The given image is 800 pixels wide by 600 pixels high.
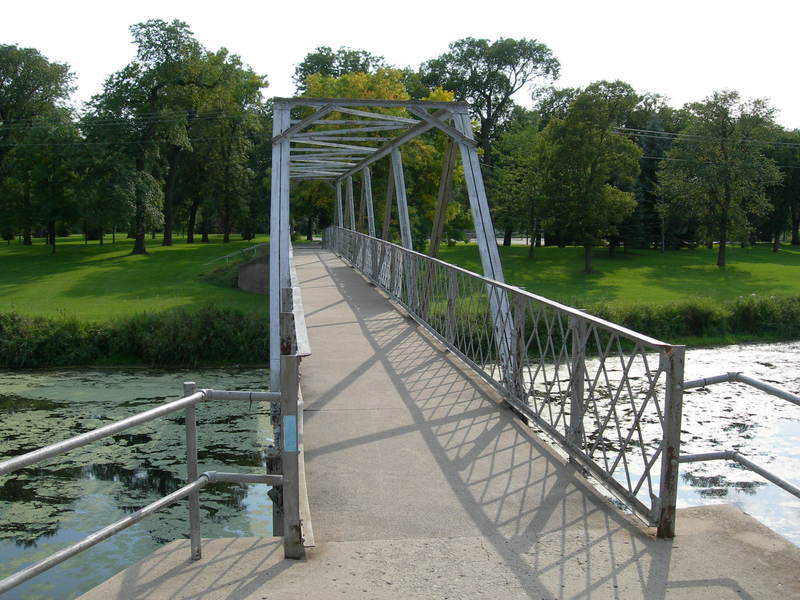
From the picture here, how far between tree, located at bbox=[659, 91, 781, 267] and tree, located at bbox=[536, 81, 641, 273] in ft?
11.8

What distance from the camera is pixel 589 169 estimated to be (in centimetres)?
3400

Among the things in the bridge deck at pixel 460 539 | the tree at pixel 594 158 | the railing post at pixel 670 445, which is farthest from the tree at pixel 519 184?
the railing post at pixel 670 445

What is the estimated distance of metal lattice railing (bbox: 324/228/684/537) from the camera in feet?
12.1

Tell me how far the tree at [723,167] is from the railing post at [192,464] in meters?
35.1

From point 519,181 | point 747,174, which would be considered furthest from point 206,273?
point 747,174

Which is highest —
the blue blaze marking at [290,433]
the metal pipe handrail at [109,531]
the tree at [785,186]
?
the tree at [785,186]

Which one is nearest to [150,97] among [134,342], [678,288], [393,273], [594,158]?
[134,342]

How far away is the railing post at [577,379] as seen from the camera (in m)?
4.63

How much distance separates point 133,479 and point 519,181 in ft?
123

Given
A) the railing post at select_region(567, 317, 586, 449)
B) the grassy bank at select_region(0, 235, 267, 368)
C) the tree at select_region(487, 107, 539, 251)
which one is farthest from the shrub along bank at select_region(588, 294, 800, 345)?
the railing post at select_region(567, 317, 586, 449)

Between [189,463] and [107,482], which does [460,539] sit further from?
[107,482]

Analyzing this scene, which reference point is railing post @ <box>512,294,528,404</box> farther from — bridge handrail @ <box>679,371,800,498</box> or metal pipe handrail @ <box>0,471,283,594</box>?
metal pipe handrail @ <box>0,471,283,594</box>

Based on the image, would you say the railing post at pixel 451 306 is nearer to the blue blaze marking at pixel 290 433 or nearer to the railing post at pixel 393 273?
the railing post at pixel 393 273

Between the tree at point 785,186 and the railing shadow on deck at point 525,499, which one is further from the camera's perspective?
the tree at point 785,186
